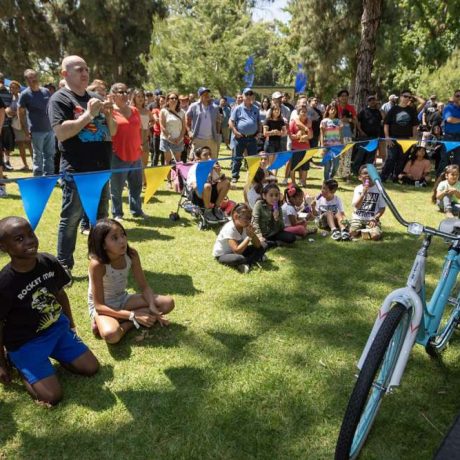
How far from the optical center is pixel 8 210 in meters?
6.61

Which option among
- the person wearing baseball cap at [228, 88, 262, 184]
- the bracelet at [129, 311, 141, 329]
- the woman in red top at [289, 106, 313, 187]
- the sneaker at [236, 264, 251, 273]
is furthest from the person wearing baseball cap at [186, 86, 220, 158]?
the bracelet at [129, 311, 141, 329]

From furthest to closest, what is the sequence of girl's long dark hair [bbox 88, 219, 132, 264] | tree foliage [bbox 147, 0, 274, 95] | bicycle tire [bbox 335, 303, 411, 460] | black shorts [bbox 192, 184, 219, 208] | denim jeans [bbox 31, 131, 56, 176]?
tree foliage [bbox 147, 0, 274, 95], denim jeans [bbox 31, 131, 56, 176], black shorts [bbox 192, 184, 219, 208], girl's long dark hair [bbox 88, 219, 132, 264], bicycle tire [bbox 335, 303, 411, 460]

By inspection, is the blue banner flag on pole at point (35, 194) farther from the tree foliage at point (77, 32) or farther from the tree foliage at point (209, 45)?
the tree foliage at point (77, 32)

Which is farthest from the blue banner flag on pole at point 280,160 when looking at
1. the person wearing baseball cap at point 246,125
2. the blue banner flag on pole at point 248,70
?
the blue banner flag on pole at point 248,70

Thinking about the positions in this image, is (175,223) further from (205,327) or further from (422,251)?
(422,251)

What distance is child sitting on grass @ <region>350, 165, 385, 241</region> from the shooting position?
6066 millimetres

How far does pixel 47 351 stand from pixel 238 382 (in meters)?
1.29

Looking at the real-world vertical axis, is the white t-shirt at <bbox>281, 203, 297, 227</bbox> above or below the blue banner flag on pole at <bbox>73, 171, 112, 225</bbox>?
below

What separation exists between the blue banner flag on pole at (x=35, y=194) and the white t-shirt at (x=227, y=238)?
6.55 ft

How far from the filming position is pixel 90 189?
3.90m

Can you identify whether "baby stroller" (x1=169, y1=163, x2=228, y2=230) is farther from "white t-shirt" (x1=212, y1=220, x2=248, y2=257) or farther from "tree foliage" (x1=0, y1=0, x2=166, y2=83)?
"tree foliage" (x1=0, y1=0, x2=166, y2=83)

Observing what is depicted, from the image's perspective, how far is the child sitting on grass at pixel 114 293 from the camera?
3.28 metres

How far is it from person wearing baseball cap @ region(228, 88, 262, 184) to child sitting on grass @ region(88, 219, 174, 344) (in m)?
5.51

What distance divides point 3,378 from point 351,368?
237cm
